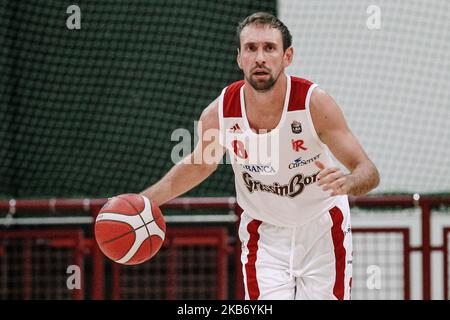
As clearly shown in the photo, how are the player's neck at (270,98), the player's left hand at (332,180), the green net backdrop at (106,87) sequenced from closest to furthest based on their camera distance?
1. the player's left hand at (332,180)
2. the player's neck at (270,98)
3. the green net backdrop at (106,87)

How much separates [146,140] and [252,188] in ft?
11.7

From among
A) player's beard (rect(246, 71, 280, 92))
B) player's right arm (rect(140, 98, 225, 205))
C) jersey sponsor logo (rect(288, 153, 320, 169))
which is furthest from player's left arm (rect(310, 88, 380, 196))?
player's right arm (rect(140, 98, 225, 205))

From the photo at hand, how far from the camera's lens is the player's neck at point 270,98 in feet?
12.4

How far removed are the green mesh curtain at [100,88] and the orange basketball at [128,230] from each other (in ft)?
11.3

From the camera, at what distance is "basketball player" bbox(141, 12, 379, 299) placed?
12.3ft

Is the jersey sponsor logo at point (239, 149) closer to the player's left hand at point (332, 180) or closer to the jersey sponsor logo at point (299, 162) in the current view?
the jersey sponsor logo at point (299, 162)

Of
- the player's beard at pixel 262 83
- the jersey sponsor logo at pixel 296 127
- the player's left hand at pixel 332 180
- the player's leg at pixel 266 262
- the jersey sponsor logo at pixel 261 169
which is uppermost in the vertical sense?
the player's beard at pixel 262 83

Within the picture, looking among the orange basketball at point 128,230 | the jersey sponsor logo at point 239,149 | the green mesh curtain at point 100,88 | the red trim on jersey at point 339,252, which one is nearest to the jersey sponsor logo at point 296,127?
the jersey sponsor logo at point 239,149

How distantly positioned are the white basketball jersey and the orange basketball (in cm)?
47


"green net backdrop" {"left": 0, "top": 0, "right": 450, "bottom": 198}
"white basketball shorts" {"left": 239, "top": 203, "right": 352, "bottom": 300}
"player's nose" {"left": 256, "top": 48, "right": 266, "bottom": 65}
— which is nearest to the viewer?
"player's nose" {"left": 256, "top": 48, "right": 266, "bottom": 65}

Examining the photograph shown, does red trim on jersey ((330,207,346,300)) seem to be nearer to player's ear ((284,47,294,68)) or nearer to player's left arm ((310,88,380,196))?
player's left arm ((310,88,380,196))
